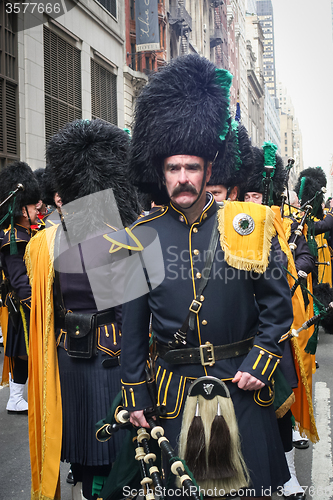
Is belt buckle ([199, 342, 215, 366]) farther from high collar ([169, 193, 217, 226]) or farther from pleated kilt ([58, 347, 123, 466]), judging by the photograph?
pleated kilt ([58, 347, 123, 466])

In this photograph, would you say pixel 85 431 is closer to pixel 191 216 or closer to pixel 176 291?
pixel 176 291

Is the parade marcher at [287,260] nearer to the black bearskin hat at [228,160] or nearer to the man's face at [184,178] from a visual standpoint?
the black bearskin hat at [228,160]

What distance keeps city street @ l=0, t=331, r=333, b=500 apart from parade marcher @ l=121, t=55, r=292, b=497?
1.71 m

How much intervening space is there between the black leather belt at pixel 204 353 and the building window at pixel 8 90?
33.8 feet

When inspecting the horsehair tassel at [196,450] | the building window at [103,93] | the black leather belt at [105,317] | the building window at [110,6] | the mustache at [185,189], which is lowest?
the horsehair tassel at [196,450]

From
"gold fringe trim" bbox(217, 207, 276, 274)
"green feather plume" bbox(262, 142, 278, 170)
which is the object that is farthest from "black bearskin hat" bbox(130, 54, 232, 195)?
"green feather plume" bbox(262, 142, 278, 170)

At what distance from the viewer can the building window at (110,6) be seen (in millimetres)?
17953

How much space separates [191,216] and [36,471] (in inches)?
70.0

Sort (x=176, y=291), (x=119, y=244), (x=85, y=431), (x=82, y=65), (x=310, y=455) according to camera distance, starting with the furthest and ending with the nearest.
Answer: (x=82, y=65) < (x=310, y=455) < (x=85, y=431) < (x=119, y=244) < (x=176, y=291)

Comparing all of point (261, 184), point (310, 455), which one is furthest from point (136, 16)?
point (310, 455)

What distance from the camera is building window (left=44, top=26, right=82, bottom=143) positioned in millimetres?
14055

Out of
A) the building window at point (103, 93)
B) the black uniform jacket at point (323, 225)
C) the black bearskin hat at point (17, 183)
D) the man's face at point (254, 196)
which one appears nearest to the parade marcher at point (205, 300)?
the man's face at point (254, 196)

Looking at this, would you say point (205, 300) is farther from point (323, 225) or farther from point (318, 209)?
point (323, 225)

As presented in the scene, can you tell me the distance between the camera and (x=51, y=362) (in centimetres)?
307
